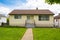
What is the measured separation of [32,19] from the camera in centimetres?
4606

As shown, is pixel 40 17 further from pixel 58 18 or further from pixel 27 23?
pixel 58 18

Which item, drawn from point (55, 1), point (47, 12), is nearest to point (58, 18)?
point (47, 12)

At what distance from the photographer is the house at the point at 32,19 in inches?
1786

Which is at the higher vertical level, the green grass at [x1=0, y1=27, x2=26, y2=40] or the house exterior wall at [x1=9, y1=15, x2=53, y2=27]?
the green grass at [x1=0, y1=27, x2=26, y2=40]

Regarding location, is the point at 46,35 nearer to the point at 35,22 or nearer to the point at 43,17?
the point at 35,22

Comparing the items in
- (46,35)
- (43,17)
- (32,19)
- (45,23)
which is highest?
(46,35)

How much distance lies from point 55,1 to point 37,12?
2258 cm

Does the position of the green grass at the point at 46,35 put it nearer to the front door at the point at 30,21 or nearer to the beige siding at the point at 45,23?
the beige siding at the point at 45,23

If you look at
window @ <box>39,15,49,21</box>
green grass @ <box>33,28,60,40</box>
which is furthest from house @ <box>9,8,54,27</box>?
green grass @ <box>33,28,60,40</box>

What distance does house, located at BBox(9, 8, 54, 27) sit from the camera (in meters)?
45.4

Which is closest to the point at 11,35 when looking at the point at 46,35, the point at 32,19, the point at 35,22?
the point at 46,35

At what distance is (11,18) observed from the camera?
153ft

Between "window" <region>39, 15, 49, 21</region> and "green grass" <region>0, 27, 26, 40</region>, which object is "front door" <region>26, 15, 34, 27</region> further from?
"green grass" <region>0, 27, 26, 40</region>

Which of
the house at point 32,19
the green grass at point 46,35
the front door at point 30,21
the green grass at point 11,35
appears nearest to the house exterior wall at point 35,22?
the house at point 32,19
